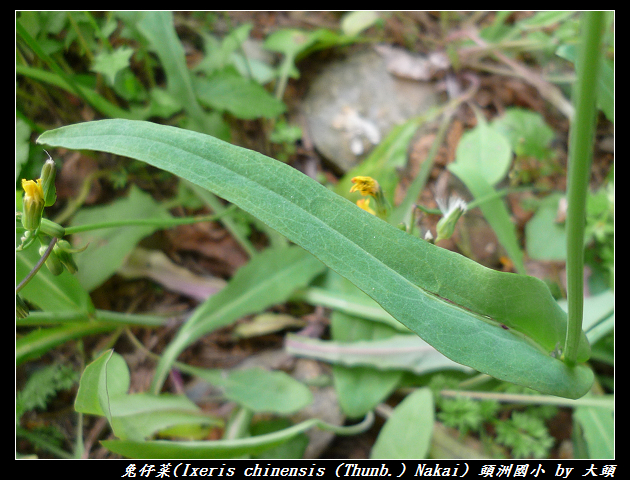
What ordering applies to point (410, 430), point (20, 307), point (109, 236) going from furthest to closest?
point (109, 236), point (410, 430), point (20, 307)

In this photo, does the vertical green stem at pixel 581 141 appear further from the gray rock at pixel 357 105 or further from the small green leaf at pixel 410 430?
the gray rock at pixel 357 105

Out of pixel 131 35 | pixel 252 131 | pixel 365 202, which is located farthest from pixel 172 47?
pixel 365 202

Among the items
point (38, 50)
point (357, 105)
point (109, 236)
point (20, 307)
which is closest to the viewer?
point (20, 307)

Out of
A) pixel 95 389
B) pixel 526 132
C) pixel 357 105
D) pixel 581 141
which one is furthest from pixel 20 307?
pixel 526 132

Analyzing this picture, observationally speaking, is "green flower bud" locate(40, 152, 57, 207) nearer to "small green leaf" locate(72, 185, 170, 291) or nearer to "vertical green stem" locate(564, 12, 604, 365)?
"small green leaf" locate(72, 185, 170, 291)

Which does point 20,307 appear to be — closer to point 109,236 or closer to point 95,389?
point 95,389
